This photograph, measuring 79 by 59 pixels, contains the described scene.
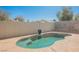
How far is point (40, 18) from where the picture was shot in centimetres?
271

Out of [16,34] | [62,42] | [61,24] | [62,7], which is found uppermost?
[62,7]

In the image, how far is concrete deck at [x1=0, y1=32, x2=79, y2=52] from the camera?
2639mm

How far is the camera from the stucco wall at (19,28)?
2.67 metres

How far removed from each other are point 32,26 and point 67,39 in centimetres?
76

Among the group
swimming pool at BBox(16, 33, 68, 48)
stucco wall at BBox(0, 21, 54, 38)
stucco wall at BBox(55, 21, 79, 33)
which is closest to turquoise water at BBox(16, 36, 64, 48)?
swimming pool at BBox(16, 33, 68, 48)

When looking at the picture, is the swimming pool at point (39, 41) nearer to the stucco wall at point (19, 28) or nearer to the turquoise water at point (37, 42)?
the turquoise water at point (37, 42)

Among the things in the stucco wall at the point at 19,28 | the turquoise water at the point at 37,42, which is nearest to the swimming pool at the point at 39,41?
the turquoise water at the point at 37,42

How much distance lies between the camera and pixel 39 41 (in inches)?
106

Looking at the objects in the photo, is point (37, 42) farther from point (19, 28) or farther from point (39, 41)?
point (19, 28)

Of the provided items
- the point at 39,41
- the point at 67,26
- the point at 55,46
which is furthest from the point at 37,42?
the point at 67,26
